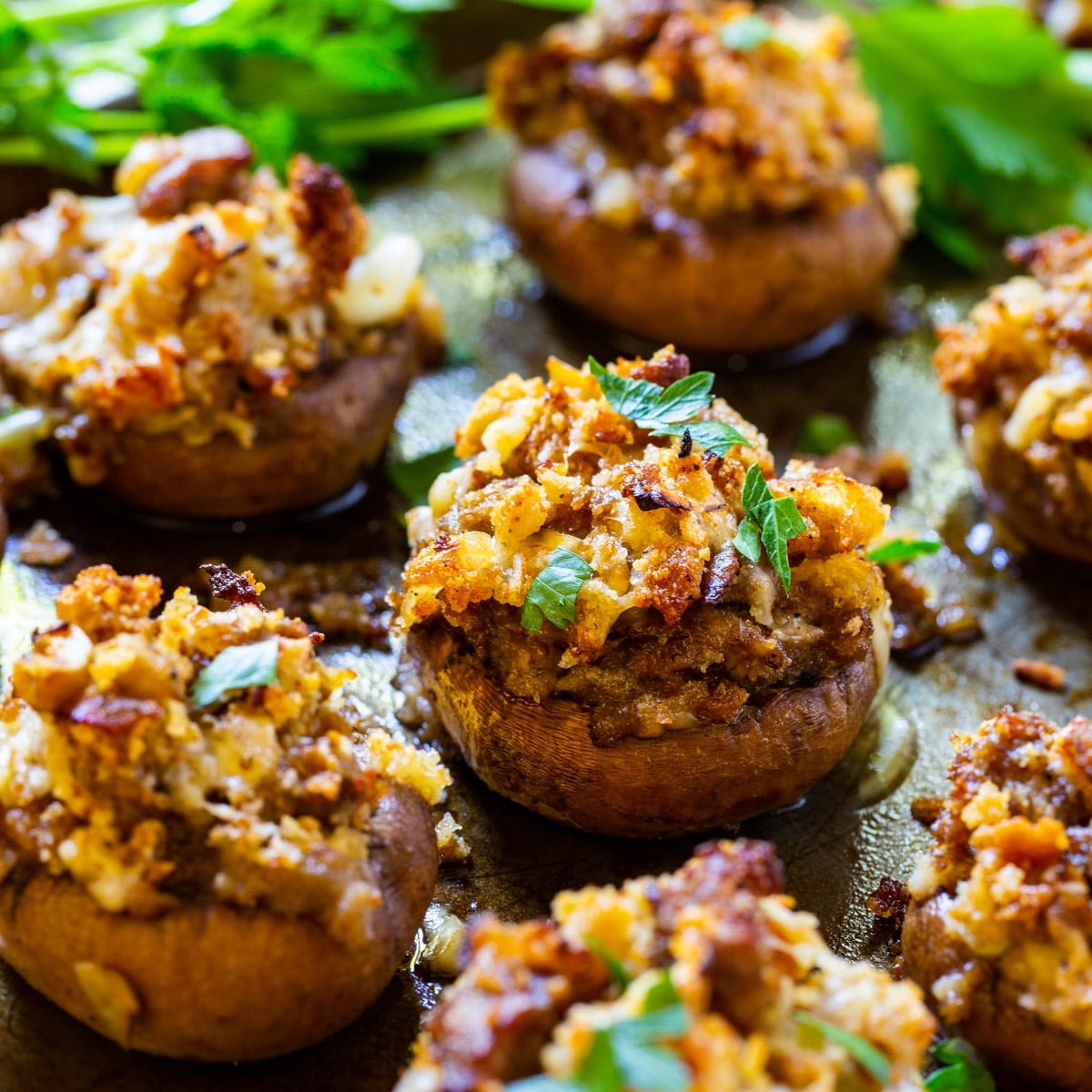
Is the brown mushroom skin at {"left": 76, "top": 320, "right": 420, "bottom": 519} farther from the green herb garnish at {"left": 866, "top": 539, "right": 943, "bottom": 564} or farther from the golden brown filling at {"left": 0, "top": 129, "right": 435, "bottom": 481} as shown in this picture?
the green herb garnish at {"left": 866, "top": 539, "right": 943, "bottom": 564}

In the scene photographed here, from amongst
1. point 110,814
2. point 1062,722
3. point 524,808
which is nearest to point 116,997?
point 110,814

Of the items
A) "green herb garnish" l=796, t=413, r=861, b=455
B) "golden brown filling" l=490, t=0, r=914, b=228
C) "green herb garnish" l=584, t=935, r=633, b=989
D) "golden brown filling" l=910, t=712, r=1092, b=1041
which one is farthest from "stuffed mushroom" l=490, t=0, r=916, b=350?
"green herb garnish" l=584, t=935, r=633, b=989

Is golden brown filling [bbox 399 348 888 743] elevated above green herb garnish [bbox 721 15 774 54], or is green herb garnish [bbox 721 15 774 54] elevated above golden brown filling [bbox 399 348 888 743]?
green herb garnish [bbox 721 15 774 54]

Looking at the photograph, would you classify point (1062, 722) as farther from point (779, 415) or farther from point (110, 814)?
point (110, 814)

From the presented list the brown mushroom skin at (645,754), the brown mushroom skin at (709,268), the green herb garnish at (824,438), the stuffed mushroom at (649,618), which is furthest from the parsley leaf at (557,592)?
the brown mushroom skin at (709,268)

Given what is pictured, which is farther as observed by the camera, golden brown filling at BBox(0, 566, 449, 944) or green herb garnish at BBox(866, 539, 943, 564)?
green herb garnish at BBox(866, 539, 943, 564)
